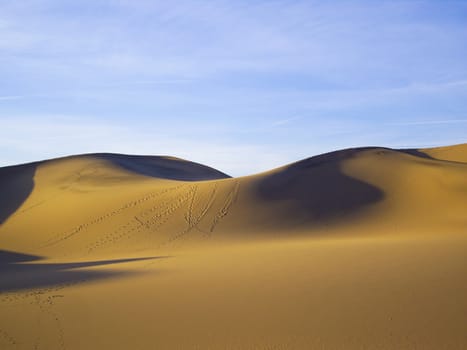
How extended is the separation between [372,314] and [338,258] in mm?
4636

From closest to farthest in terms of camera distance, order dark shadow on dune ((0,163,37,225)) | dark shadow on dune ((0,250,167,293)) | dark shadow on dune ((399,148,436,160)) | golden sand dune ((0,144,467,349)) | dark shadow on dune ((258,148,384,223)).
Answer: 1. golden sand dune ((0,144,467,349))
2. dark shadow on dune ((0,250,167,293))
3. dark shadow on dune ((258,148,384,223))
4. dark shadow on dune ((0,163,37,225))
5. dark shadow on dune ((399,148,436,160))

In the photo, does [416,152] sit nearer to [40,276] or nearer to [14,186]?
[40,276]

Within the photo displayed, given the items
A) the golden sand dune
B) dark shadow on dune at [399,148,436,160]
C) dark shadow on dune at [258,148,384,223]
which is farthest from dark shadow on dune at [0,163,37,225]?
dark shadow on dune at [399,148,436,160]

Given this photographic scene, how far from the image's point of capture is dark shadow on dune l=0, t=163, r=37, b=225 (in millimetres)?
29263

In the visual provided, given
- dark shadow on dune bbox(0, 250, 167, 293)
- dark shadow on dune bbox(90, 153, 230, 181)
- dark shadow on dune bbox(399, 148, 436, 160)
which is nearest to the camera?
dark shadow on dune bbox(0, 250, 167, 293)

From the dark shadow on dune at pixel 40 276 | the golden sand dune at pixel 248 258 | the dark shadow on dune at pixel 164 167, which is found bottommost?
the dark shadow on dune at pixel 40 276

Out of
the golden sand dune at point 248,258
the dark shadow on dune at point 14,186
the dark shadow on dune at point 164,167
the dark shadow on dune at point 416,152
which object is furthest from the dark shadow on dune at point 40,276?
the dark shadow on dune at point 416,152

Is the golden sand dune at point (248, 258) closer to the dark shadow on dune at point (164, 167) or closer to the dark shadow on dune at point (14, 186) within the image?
the dark shadow on dune at point (14, 186)

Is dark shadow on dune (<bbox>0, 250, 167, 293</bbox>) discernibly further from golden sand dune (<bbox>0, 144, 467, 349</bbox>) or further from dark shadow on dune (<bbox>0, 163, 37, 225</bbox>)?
dark shadow on dune (<bbox>0, 163, 37, 225</bbox>)

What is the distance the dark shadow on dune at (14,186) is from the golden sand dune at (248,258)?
0.21 m

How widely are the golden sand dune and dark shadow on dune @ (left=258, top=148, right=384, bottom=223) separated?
9cm

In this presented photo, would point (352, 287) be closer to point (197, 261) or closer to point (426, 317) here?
point (426, 317)

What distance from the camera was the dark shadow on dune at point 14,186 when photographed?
2926 cm

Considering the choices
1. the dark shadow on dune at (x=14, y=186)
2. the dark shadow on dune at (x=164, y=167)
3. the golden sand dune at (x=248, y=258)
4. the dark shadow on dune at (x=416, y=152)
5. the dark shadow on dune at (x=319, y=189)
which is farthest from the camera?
the dark shadow on dune at (x=164, y=167)
